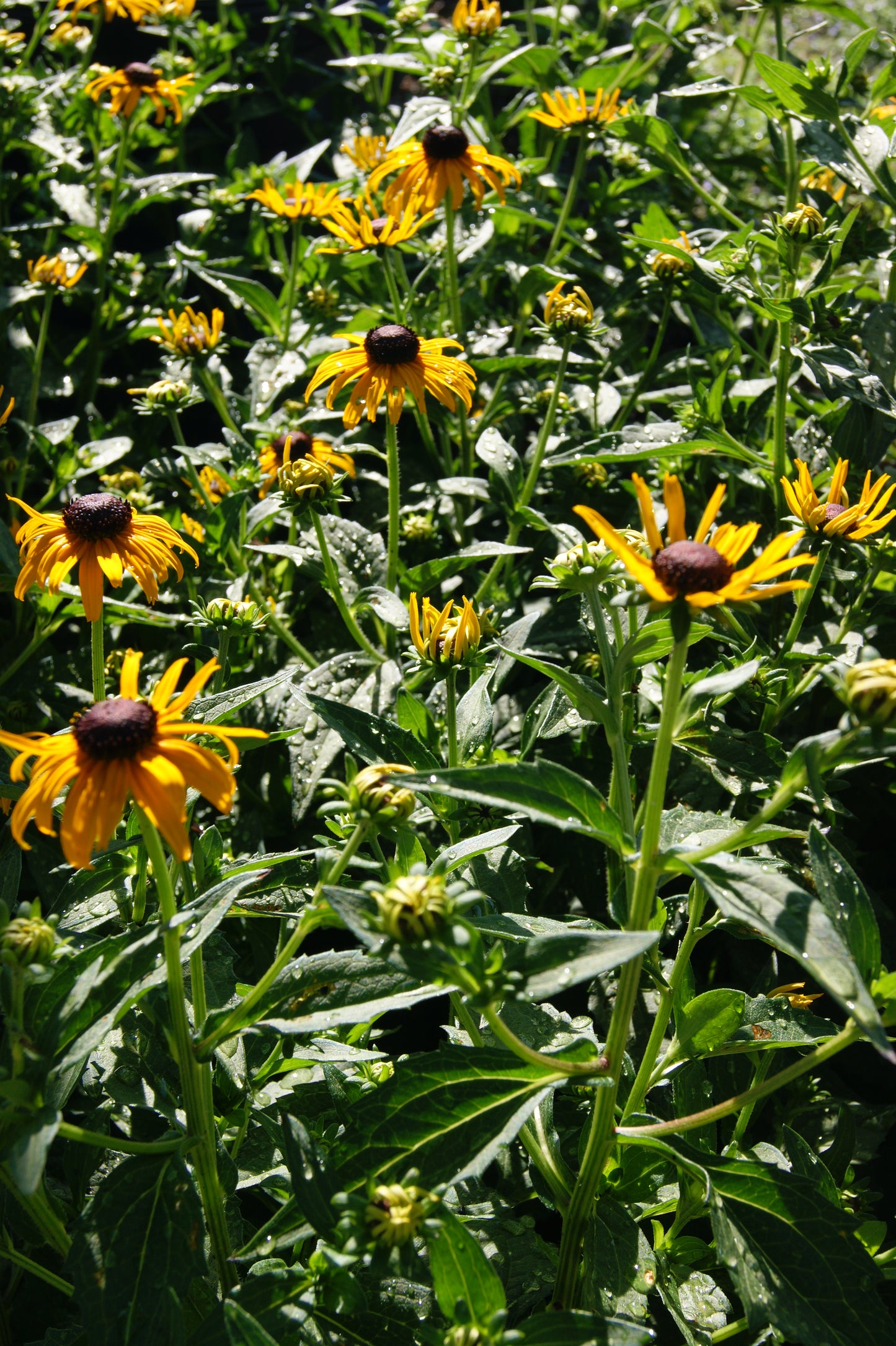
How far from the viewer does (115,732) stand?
3.14 feet

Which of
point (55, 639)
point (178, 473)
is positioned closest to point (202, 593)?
point (178, 473)

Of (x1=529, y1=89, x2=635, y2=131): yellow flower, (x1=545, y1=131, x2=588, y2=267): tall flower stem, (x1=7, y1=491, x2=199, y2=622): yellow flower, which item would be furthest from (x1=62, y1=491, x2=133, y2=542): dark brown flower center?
(x1=529, y1=89, x2=635, y2=131): yellow flower

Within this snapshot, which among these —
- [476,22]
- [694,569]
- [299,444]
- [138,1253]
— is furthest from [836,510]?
[476,22]

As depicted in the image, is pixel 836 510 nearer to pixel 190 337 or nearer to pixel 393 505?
pixel 393 505

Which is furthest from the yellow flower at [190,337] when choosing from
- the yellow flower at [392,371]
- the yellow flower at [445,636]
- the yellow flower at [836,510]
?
the yellow flower at [836,510]

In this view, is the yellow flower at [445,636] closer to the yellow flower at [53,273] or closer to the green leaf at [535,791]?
the green leaf at [535,791]

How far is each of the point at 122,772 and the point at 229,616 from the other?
688 millimetres

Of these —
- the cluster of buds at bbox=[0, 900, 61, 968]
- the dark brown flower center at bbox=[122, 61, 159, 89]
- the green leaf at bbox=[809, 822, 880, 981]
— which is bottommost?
the cluster of buds at bbox=[0, 900, 61, 968]

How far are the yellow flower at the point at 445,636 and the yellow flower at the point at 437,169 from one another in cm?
104

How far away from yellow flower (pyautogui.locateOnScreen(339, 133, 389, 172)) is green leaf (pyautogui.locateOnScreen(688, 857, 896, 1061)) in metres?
2.24

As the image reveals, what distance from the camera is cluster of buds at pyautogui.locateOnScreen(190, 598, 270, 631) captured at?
5.31ft

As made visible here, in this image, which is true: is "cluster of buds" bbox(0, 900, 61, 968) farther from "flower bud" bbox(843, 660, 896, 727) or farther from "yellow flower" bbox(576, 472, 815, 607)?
"flower bud" bbox(843, 660, 896, 727)

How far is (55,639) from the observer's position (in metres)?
2.44

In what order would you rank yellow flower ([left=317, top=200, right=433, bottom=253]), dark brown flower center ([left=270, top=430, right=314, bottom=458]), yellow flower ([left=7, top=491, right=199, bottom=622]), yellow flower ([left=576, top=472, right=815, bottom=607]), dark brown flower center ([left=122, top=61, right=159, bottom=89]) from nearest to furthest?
yellow flower ([left=576, top=472, right=815, bottom=607]) < yellow flower ([left=7, top=491, right=199, bottom=622]) < dark brown flower center ([left=270, top=430, right=314, bottom=458]) < yellow flower ([left=317, top=200, right=433, bottom=253]) < dark brown flower center ([left=122, top=61, right=159, bottom=89])
